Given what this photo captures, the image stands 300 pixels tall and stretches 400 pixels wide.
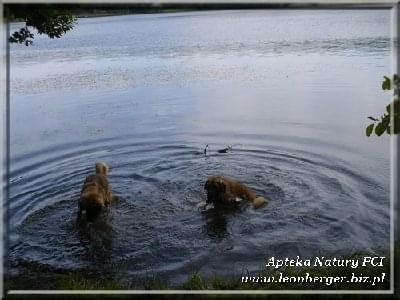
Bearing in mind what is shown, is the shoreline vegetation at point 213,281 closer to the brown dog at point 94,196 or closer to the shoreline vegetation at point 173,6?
the brown dog at point 94,196

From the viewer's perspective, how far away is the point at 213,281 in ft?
19.2

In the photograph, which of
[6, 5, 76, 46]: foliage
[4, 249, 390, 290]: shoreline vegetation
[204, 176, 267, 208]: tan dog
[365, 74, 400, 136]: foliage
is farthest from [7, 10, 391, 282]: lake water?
[365, 74, 400, 136]: foliage

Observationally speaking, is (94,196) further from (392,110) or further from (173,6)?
(392,110)

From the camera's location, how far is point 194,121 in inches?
642

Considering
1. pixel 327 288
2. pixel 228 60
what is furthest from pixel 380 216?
pixel 228 60

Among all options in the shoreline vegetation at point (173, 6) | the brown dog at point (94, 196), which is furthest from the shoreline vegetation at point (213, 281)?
Answer: the shoreline vegetation at point (173, 6)

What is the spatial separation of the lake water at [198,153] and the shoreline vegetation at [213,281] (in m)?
0.35

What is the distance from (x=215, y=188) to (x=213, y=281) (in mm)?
3773

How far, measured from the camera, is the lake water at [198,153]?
7.80 metres

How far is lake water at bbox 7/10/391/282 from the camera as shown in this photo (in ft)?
25.6

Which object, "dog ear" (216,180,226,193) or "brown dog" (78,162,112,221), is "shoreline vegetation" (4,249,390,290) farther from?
"dog ear" (216,180,226,193)

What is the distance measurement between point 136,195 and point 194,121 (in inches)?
245

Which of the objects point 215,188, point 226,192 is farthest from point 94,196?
point 226,192

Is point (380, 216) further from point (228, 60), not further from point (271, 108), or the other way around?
point (228, 60)
